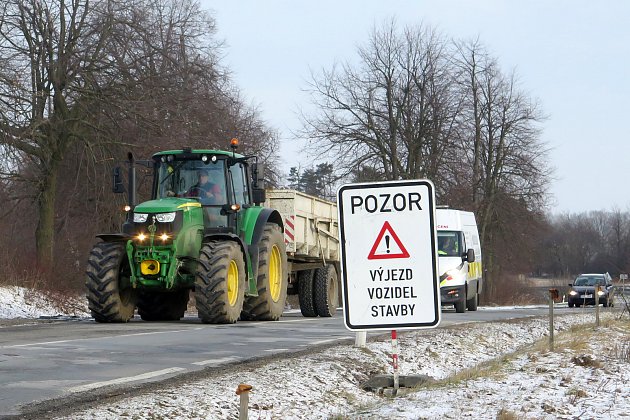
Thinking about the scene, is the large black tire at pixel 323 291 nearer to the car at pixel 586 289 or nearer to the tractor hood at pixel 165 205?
the tractor hood at pixel 165 205

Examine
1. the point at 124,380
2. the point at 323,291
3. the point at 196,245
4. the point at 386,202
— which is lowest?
the point at 124,380

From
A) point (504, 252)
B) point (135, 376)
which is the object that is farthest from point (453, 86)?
point (135, 376)

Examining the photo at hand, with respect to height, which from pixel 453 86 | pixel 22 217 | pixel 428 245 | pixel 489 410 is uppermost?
pixel 453 86

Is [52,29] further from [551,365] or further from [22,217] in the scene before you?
[551,365]

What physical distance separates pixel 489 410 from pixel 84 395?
3087 millimetres

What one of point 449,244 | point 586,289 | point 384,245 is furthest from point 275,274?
point 586,289

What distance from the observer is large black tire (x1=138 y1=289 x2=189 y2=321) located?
20.0 metres

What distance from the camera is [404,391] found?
9.48 meters

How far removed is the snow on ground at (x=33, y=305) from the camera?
21891 millimetres

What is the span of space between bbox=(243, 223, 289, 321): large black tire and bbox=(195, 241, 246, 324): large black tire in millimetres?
1080

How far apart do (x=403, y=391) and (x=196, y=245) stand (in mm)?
8823

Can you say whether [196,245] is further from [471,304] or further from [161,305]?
[471,304]

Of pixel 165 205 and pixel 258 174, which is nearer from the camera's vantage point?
pixel 165 205

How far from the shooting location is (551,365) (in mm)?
11188
